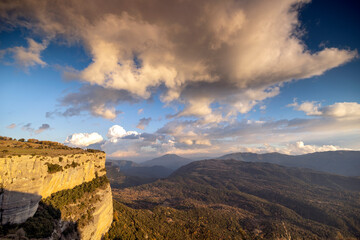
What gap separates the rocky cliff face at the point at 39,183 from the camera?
2761 cm

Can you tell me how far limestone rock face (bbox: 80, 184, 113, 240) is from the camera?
144 ft

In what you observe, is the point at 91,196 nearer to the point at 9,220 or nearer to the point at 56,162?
the point at 56,162

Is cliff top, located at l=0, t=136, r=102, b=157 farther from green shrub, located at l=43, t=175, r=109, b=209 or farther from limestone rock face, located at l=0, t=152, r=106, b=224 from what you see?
green shrub, located at l=43, t=175, r=109, b=209

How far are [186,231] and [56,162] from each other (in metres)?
109

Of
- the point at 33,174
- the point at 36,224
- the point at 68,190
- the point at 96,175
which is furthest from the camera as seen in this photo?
the point at 96,175

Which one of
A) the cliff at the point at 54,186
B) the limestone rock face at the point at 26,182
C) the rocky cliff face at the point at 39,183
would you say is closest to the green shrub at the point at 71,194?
the cliff at the point at 54,186

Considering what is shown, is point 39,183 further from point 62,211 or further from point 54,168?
point 62,211

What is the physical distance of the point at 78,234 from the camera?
39.7 metres

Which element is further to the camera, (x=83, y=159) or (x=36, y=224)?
(x=83, y=159)

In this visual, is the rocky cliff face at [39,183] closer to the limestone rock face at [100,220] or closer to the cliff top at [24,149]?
the limestone rock face at [100,220]

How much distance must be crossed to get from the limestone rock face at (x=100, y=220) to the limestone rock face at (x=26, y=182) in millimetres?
13356

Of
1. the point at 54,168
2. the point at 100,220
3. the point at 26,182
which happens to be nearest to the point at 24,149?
the point at 54,168

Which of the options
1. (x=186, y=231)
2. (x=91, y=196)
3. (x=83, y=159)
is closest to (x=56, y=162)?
(x=83, y=159)

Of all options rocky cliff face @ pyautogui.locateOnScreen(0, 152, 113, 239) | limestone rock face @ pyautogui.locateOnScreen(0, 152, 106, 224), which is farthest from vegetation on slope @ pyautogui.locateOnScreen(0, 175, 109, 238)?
limestone rock face @ pyautogui.locateOnScreen(0, 152, 106, 224)
